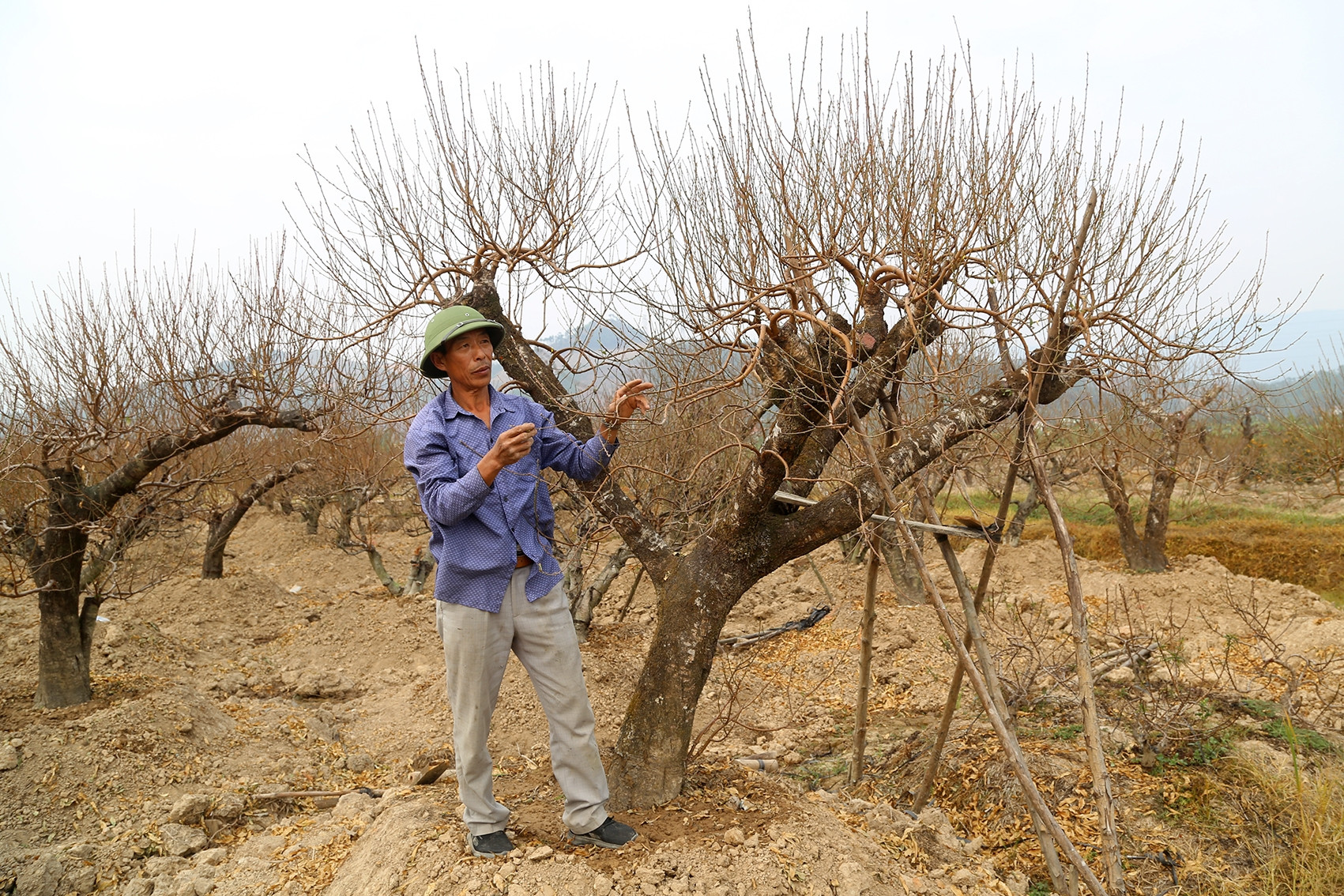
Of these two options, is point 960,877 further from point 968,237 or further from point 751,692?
point 751,692

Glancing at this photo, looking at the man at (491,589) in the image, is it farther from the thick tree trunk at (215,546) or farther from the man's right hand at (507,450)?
the thick tree trunk at (215,546)

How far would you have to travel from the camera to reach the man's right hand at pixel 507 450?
2.35m

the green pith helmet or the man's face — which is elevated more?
the green pith helmet

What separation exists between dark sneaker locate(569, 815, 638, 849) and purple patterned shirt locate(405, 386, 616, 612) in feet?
2.79

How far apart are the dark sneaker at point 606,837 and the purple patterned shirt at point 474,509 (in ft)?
2.79

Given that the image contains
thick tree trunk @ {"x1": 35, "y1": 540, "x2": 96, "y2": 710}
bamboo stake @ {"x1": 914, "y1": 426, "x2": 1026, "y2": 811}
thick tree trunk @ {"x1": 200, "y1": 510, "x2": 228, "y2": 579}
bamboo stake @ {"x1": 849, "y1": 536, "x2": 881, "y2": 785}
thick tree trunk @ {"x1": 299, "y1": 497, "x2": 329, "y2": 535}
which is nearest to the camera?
bamboo stake @ {"x1": 914, "y1": 426, "x2": 1026, "y2": 811}

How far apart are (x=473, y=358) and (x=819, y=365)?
52.5 inches

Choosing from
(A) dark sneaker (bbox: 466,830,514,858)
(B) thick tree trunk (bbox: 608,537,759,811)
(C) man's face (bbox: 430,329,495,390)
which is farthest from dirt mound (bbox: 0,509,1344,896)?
(C) man's face (bbox: 430,329,495,390)

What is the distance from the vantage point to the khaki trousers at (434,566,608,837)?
2682mm

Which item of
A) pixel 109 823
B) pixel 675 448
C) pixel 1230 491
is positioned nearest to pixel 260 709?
pixel 109 823

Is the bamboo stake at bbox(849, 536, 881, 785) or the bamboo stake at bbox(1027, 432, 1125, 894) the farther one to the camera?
the bamboo stake at bbox(849, 536, 881, 785)

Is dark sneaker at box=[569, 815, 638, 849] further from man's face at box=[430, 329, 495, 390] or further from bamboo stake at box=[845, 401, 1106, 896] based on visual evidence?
man's face at box=[430, 329, 495, 390]

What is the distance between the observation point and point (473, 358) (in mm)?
2793

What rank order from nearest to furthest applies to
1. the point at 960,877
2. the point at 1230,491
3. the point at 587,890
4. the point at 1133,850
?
the point at 587,890 → the point at 960,877 → the point at 1133,850 → the point at 1230,491
